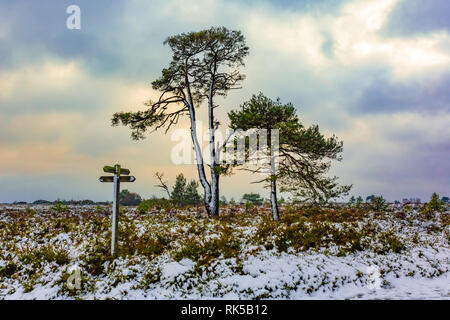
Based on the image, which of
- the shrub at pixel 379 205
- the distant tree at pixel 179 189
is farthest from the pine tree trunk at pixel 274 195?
the distant tree at pixel 179 189

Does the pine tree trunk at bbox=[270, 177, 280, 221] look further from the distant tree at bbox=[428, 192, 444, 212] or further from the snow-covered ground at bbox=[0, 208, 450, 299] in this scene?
the distant tree at bbox=[428, 192, 444, 212]

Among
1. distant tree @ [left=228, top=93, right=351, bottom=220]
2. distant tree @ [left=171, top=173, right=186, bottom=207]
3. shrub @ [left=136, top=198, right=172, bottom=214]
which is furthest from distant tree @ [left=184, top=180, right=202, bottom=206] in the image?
distant tree @ [left=228, top=93, right=351, bottom=220]

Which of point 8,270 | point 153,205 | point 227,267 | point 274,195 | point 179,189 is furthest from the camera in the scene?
point 179,189

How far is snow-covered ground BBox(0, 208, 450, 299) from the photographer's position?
8.16 m

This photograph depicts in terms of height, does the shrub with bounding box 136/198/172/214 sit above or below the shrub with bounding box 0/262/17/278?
above

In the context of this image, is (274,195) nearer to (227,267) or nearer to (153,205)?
(227,267)

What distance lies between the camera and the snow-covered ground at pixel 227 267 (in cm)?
816

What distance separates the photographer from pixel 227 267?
9117 mm

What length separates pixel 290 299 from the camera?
7738 mm

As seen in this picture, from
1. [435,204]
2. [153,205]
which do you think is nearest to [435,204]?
[435,204]
